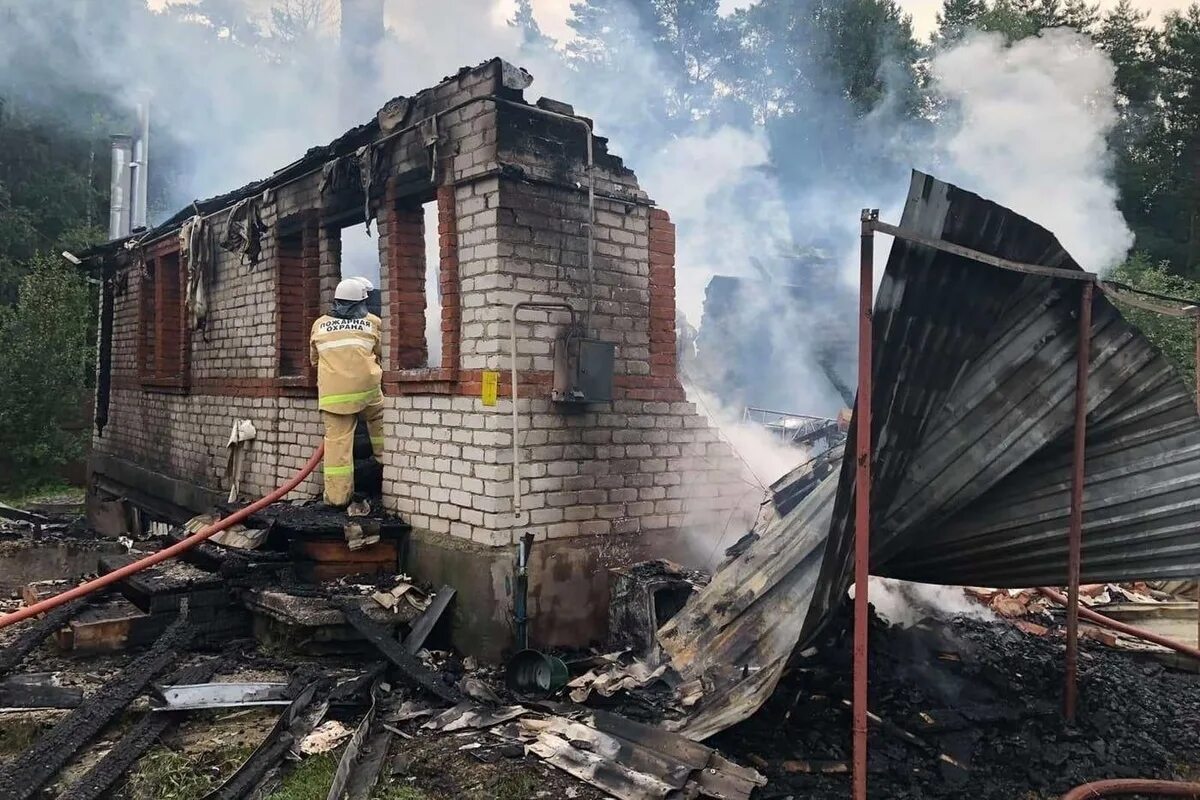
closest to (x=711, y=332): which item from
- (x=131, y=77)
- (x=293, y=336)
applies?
(x=293, y=336)

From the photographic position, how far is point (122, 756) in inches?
168

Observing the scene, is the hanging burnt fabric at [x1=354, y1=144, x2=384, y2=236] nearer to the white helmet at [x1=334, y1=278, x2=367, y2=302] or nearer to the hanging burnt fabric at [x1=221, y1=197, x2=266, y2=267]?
the white helmet at [x1=334, y1=278, x2=367, y2=302]

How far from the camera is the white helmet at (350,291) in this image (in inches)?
259

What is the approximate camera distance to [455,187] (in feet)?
19.8

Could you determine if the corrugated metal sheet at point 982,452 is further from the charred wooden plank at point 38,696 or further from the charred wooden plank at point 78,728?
the charred wooden plank at point 38,696

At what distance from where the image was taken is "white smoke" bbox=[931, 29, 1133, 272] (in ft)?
53.9

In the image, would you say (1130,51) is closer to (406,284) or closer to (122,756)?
(406,284)

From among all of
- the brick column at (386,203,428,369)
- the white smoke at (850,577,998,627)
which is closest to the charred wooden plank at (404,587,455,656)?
the brick column at (386,203,428,369)

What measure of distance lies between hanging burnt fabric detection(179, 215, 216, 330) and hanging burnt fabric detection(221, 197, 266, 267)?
58 centimetres

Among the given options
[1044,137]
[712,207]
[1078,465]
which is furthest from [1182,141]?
[1078,465]

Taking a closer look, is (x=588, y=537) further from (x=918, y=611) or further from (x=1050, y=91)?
(x=1050, y=91)

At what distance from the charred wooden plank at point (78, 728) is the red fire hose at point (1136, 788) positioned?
4.93m

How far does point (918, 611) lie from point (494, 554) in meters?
3.07

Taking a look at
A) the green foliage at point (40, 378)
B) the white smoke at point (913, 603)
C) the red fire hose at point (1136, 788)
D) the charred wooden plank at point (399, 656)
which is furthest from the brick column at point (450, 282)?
the green foliage at point (40, 378)
